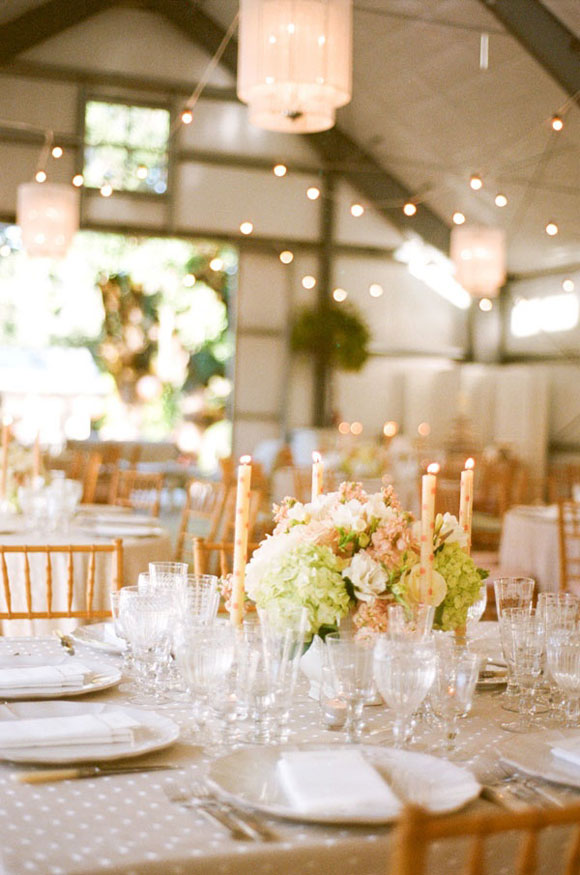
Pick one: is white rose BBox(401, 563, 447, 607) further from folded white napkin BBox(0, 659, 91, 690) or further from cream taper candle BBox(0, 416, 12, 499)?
cream taper candle BBox(0, 416, 12, 499)

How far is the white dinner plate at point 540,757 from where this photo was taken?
1.56 m

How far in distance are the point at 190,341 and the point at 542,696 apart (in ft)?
50.7

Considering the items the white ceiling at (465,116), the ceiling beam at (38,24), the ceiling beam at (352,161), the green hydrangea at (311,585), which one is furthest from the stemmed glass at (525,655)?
the ceiling beam at (352,161)

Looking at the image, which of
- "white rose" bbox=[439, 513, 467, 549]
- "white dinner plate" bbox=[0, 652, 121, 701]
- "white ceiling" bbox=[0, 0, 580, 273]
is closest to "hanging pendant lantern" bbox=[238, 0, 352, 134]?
"white rose" bbox=[439, 513, 467, 549]

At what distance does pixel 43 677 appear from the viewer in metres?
1.96

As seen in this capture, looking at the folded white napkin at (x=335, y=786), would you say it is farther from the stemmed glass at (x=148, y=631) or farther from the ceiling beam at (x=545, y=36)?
the ceiling beam at (x=545, y=36)

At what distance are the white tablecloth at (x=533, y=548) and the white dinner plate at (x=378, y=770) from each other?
12.7 feet

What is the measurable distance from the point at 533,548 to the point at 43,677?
3932mm

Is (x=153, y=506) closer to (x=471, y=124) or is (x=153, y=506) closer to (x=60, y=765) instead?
(x=60, y=765)

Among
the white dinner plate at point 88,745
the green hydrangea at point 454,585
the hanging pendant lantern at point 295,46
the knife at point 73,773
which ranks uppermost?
the hanging pendant lantern at point 295,46

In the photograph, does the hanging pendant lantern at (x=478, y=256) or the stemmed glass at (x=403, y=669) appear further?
the hanging pendant lantern at (x=478, y=256)

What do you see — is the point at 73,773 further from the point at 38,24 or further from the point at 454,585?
the point at 38,24

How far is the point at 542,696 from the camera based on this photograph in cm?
206

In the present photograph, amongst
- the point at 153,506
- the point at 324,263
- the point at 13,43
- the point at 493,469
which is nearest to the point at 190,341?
the point at 324,263
